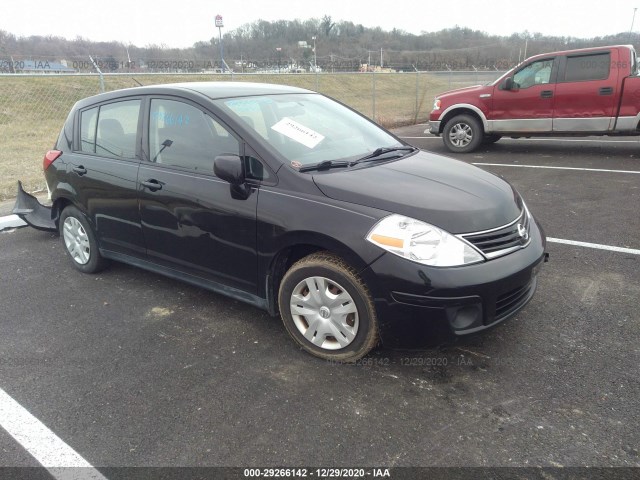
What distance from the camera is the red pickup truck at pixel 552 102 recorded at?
840 cm

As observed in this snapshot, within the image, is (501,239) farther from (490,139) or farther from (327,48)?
(327,48)

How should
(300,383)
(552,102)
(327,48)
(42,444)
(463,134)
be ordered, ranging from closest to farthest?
(42,444) → (300,383) → (552,102) → (463,134) → (327,48)

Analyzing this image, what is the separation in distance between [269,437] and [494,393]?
1229 mm

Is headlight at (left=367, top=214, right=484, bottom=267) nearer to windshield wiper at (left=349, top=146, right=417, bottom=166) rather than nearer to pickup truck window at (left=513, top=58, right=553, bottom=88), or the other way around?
windshield wiper at (left=349, top=146, right=417, bottom=166)

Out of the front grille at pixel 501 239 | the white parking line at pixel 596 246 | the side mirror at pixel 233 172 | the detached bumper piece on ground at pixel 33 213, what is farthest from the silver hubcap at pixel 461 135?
the side mirror at pixel 233 172

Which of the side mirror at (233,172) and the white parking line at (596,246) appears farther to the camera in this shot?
the white parking line at (596,246)

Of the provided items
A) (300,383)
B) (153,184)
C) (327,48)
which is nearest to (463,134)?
(153,184)

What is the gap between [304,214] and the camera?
2.84 meters

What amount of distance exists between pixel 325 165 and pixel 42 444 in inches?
85.0

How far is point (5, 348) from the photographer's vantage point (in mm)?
3250

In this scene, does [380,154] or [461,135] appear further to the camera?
[461,135]

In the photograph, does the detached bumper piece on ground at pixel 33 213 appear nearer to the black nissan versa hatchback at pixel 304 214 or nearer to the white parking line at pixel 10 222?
the white parking line at pixel 10 222

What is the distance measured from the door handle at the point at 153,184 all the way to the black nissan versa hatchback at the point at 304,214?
0.02 m

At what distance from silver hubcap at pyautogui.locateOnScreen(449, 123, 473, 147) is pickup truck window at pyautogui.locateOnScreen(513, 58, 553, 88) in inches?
48.3
